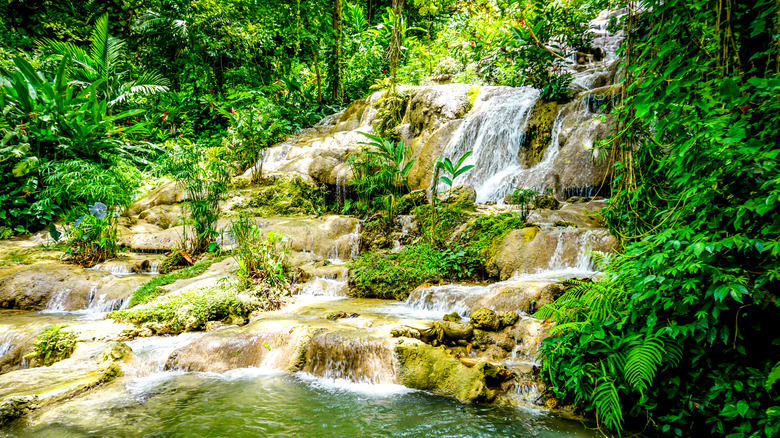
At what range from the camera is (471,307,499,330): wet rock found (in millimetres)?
3790

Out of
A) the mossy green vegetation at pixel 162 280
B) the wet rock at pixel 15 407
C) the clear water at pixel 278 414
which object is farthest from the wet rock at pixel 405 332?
the mossy green vegetation at pixel 162 280

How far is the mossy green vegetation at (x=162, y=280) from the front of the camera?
537cm

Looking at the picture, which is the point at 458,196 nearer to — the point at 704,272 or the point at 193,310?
the point at 193,310

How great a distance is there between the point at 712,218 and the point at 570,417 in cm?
163

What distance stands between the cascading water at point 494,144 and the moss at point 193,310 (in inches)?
222

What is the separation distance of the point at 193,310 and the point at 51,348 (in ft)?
4.44

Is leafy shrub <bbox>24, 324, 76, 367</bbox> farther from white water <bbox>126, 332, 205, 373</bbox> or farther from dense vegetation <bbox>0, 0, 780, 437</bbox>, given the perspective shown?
white water <bbox>126, 332, 205, 373</bbox>

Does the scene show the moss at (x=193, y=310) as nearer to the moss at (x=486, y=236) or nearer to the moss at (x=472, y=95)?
the moss at (x=486, y=236)

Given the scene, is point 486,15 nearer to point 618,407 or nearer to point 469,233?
point 469,233

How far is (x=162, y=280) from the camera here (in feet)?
19.5

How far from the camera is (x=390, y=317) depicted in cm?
463

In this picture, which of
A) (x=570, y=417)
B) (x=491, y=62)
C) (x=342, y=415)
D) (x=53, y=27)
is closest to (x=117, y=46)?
(x=53, y=27)

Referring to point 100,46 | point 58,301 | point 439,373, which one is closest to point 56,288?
point 58,301

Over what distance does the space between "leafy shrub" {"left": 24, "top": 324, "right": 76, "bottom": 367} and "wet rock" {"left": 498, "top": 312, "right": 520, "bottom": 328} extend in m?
4.45
